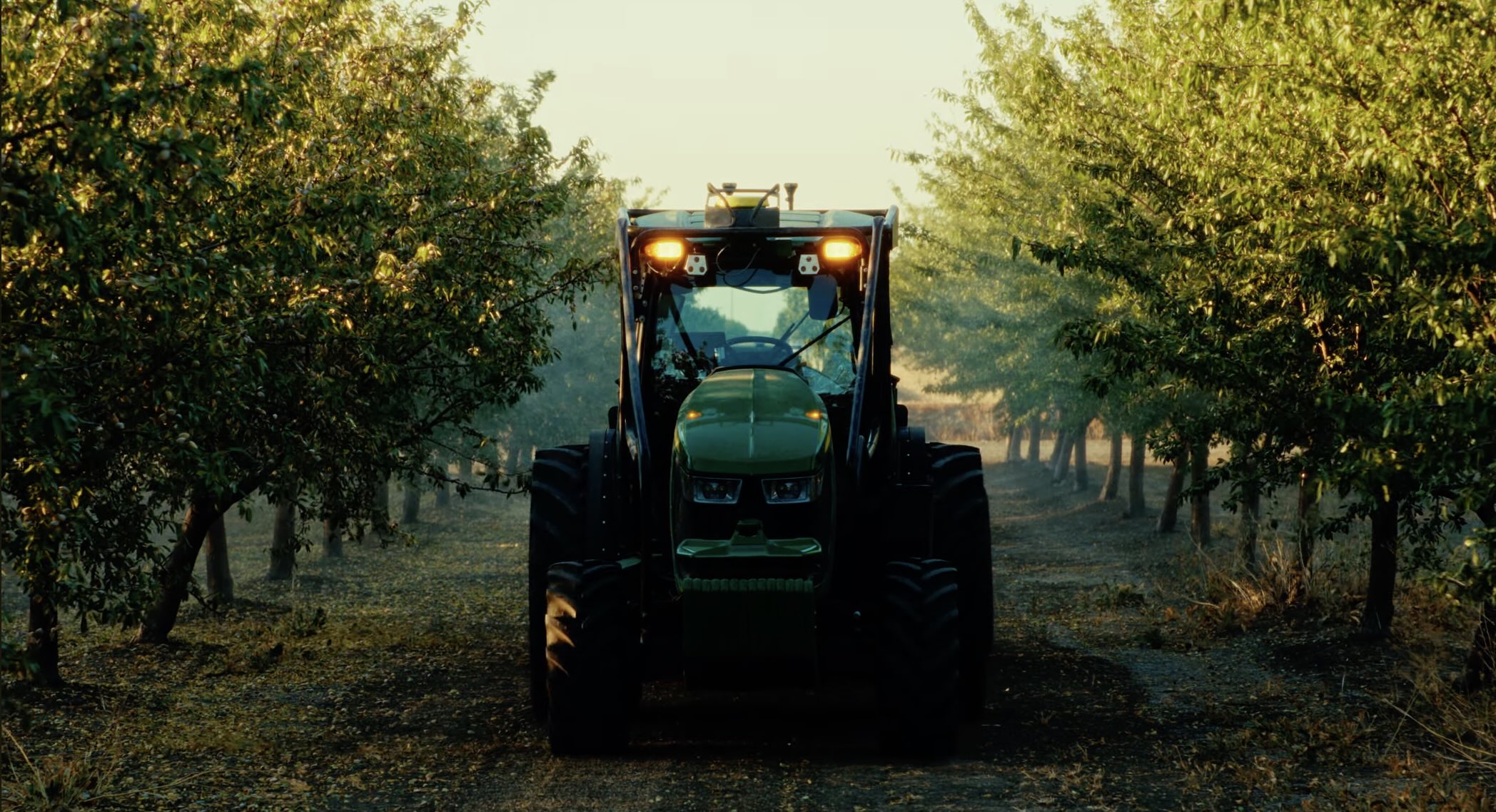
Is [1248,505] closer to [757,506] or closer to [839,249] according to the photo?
[839,249]

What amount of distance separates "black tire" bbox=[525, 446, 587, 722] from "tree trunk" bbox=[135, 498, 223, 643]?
4299 millimetres

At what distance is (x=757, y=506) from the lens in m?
8.44

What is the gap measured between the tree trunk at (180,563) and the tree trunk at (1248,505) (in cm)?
882

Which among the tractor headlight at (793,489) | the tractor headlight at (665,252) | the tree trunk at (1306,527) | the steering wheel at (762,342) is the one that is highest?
the tractor headlight at (665,252)

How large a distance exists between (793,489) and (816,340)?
1.44 m

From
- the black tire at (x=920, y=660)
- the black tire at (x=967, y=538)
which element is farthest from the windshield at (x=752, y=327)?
the black tire at (x=920, y=660)

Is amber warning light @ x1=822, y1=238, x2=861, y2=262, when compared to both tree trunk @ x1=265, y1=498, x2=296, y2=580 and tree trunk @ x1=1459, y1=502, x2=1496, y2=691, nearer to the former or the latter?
tree trunk @ x1=1459, y1=502, x2=1496, y2=691

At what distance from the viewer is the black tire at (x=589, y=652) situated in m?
8.28

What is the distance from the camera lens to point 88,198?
7477 millimetres

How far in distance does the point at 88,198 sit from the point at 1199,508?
58.2 ft

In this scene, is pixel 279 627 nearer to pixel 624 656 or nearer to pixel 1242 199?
pixel 624 656

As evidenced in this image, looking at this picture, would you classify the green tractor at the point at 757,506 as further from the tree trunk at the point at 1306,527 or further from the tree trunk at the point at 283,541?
the tree trunk at the point at 283,541

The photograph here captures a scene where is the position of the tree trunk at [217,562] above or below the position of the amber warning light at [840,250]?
below

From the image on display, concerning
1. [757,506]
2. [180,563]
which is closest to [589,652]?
[757,506]
